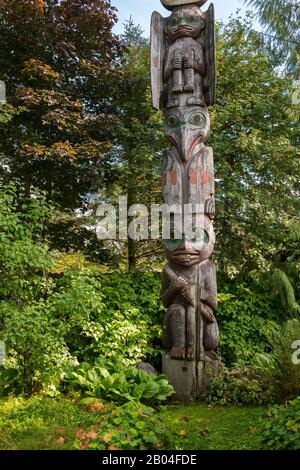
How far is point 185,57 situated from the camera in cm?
681

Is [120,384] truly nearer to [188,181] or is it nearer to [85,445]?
[85,445]

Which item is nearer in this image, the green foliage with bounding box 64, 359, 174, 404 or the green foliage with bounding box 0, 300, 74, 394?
the green foliage with bounding box 64, 359, 174, 404

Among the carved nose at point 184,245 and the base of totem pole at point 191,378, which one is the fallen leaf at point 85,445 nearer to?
the base of totem pole at point 191,378

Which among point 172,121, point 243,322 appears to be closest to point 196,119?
point 172,121

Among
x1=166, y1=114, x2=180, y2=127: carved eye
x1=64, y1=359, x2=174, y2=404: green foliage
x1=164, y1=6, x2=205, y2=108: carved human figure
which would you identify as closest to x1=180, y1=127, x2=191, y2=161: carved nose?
x1=166, y1=114, x2=180, y2=127: carved eye

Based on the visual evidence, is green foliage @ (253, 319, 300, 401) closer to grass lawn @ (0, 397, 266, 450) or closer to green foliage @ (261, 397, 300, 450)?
grass lawn @ (0, 397, 266, 450)

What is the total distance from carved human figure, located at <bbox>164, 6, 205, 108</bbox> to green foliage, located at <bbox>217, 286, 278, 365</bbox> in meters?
3.86

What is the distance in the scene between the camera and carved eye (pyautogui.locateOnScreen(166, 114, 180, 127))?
6645 mm

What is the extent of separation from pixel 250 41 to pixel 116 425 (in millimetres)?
9121

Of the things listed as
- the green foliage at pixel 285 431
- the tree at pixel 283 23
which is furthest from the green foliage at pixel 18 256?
the tree at pixel 283 23

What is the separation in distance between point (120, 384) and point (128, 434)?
4.44 ft

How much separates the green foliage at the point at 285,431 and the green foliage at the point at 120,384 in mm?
1657

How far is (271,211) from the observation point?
9.75 m

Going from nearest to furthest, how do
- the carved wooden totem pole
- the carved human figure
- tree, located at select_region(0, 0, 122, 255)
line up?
the carved wooden totem pole → the carved human figure → tree, located at select_region(0, 0, 122, 255)
